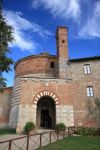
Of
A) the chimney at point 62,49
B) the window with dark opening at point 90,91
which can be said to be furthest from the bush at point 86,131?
the chimney at point 62,49

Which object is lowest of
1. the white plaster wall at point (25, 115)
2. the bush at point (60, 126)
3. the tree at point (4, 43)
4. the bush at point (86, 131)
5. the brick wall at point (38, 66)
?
the bush at point (86, 131)

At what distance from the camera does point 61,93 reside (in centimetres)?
2002

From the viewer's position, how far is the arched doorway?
21.7 m

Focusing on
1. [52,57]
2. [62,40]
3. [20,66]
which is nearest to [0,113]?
[20,66]

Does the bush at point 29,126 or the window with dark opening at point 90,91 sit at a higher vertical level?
the window with dark opening at point 90,91

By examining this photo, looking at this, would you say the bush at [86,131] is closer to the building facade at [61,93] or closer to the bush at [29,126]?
the building facade at [61,93]

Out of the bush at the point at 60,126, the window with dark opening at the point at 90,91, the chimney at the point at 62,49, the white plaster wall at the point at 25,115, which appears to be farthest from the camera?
the chimney at the point at 62,49

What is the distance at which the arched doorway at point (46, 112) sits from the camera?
21.7 meters

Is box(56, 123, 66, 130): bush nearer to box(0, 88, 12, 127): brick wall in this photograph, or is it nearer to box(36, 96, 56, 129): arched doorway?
box(36, 96, 56, 129): arched doorway

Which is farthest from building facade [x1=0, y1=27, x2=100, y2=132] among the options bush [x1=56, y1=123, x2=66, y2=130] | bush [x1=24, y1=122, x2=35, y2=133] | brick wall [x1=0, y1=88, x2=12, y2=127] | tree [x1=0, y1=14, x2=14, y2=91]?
tree [x1=0, y1=14, x2=14, y2=91]

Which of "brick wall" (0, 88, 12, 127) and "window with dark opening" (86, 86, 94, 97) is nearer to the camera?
"window with dark opening" (86, 86, 94, 97)

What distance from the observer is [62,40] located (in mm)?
24406

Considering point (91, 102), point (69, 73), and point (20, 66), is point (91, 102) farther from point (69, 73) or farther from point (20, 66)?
point (20, 66)

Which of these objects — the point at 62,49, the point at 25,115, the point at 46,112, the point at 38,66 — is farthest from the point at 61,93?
the point at 38,66
